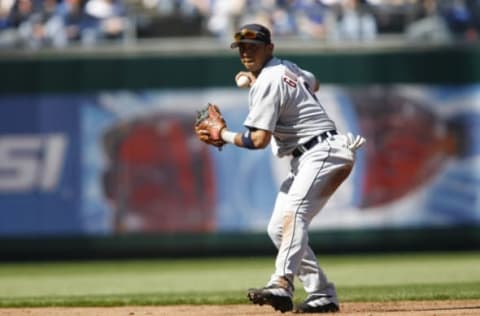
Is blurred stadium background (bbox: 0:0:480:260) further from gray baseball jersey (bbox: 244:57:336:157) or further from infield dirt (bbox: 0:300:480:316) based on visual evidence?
gray baseball jersey (bbox: 244:57:336:157)

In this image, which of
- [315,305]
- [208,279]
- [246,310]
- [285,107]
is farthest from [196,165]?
[285,107]

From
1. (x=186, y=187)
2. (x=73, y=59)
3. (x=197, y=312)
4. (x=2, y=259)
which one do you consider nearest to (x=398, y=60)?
(x=186, y=187)

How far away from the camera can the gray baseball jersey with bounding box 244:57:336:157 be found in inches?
295

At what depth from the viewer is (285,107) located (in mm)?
7641

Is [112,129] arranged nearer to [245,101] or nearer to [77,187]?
[77,187]

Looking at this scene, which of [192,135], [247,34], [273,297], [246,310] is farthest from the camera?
[192,135]

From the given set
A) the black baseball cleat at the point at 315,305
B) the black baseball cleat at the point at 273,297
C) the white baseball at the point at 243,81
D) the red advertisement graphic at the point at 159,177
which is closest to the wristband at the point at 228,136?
the white baseball at the point at 243,81

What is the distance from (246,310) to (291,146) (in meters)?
1.51

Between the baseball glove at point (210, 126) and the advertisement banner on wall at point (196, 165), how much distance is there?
8.60 m

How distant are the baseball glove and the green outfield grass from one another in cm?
206

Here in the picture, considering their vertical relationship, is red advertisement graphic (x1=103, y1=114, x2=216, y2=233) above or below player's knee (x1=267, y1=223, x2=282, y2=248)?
above

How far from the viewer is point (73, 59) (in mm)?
16922

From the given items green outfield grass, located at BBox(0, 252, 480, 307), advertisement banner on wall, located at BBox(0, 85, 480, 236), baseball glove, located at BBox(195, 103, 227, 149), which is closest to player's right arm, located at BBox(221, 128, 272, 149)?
baseball glove, located at BBox(195, 103, 227, 149)

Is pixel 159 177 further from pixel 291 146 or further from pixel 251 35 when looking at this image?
pixel 251 35
